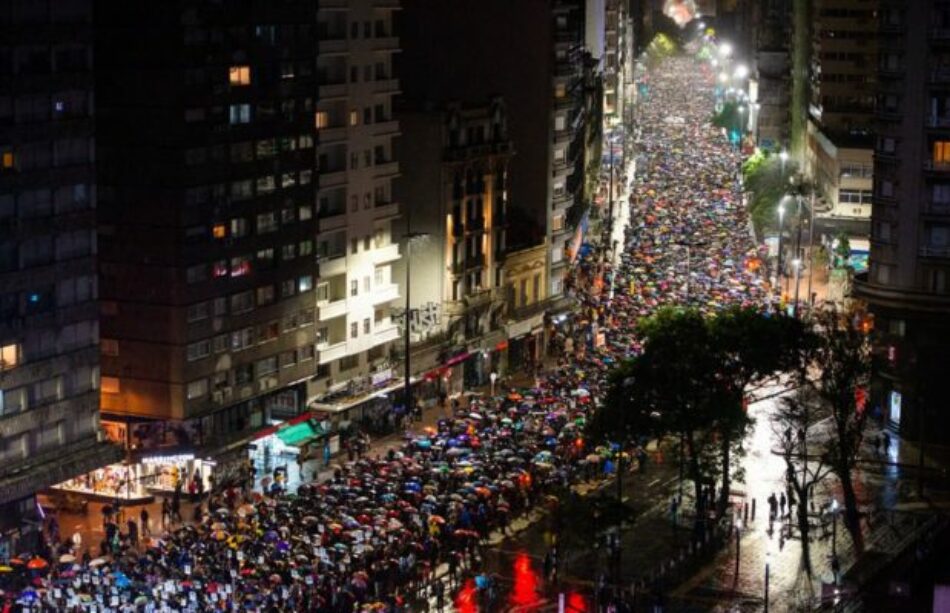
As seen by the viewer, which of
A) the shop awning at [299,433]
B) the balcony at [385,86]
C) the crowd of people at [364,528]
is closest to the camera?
the crowd of people at [364,528]

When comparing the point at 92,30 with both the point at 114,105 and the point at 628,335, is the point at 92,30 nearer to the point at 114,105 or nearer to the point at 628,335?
the point at 114,105

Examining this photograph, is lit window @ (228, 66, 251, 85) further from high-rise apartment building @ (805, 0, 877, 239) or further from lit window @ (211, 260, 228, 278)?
high-rise apartment building @ (805, 0, 877, 239)

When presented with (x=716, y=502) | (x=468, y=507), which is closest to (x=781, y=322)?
(x=716, y=502)

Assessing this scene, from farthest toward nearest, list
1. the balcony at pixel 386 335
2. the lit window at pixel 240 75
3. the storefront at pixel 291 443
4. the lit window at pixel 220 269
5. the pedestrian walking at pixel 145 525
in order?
the balcony at pixel 386 335, the storefront at pixel 291 443, the lit window at pixel 240 75, the lit window at pixel 220 269, the pedestrian walking at pixel 145 525

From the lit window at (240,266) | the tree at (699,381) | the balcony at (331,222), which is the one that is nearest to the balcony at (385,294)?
the balcony at (331,222)


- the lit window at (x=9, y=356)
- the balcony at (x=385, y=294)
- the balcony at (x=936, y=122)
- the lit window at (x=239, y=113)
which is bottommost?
the balcony at (x=385, y=294)

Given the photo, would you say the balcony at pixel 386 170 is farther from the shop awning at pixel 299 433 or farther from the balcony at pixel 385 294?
the shop awning at pixel 299 433

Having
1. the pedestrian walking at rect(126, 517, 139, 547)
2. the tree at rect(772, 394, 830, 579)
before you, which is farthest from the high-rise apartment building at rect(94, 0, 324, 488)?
the tree at rect(772, 394, 830, 579)

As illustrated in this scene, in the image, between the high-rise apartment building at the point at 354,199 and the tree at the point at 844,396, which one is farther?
the high-rise apartment building at the point at 354,199

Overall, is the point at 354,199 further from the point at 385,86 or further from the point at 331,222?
the point at 385,86
